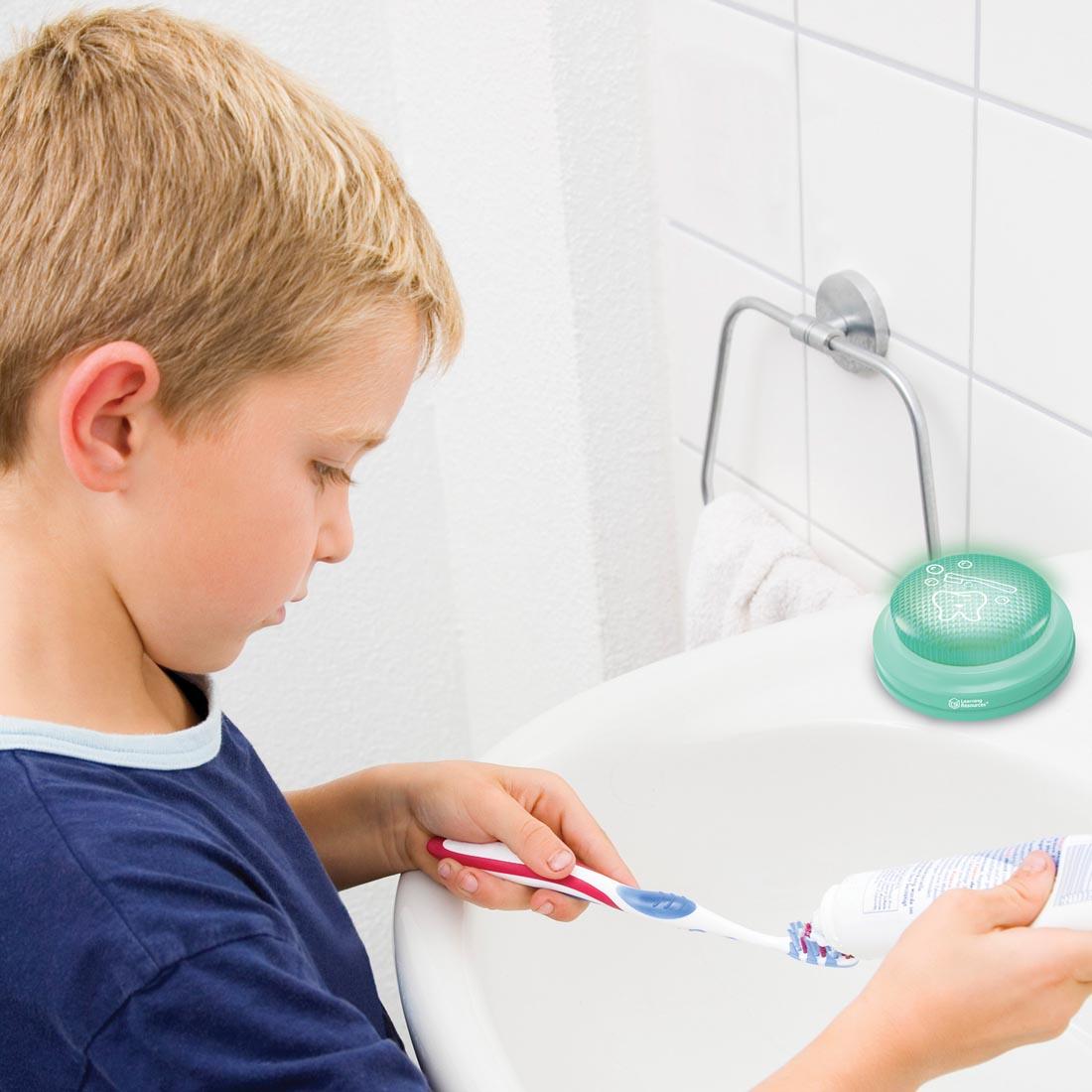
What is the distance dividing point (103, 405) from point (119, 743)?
13 cm

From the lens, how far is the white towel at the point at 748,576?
98cm

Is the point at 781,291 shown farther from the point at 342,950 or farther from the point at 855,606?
the point at 342,950

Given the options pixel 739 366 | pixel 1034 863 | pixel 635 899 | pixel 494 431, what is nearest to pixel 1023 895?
pixel 1034 863

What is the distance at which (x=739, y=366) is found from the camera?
1.04 m

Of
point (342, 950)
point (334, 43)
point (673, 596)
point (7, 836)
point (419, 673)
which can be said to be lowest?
point (419, 673)

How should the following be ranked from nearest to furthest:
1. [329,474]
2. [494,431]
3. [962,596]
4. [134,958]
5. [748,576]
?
[134,958]
[329,474]
[962,596]
[748,576]
[494,431]

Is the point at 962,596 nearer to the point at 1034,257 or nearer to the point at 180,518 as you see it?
the point at 1034,257

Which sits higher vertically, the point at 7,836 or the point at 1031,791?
the point at 7,836

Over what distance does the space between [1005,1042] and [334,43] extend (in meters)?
0.91

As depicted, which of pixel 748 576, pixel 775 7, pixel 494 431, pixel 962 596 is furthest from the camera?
pixel 494 431

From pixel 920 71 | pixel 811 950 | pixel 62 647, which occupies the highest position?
pixel 920 71

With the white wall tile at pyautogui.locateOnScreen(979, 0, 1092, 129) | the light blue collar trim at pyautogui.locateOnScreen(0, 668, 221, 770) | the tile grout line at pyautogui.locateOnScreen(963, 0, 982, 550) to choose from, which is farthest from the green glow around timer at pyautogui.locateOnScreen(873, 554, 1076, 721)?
the light blue collar trim at pyautogui.locateOnScreen(0, 668, 221, 770)

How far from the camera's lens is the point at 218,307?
59 cm

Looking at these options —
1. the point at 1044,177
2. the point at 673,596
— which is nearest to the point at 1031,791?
the point at 1044,177
